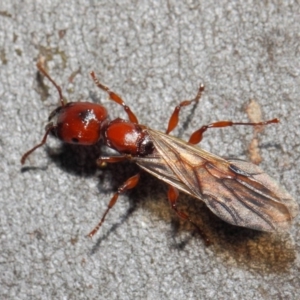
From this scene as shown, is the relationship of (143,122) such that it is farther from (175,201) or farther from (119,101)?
(175,201)

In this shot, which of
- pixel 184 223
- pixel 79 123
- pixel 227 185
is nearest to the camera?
pixel 227 185

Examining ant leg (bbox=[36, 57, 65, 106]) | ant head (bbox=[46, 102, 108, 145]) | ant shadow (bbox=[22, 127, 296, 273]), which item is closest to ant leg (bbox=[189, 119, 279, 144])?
ant shadow (bbox=[22, 127, 296, 273])

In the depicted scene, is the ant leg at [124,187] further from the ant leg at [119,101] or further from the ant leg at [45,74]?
the ant leg at [45,74]

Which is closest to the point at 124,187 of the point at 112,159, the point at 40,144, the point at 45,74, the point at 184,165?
the point at 112,159

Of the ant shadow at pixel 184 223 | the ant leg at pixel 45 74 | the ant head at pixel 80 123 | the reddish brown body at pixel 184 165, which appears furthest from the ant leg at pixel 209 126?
the ant leg at pixel 45 74

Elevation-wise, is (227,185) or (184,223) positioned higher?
(227,185)

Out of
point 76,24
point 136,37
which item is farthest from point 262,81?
point 76,24

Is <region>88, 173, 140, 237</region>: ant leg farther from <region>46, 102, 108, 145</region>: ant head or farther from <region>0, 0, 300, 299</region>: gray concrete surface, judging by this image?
<region>46, 102, 108, 145</region>: ant head

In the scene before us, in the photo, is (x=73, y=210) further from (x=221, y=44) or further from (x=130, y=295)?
(x=221, y=44)
